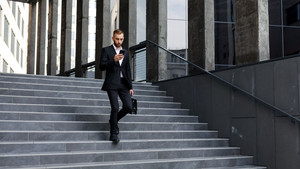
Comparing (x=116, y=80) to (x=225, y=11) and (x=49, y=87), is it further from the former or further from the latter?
(x=225, y=11)

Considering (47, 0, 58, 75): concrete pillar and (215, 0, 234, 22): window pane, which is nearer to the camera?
(215, 0, 234, 22): window pane

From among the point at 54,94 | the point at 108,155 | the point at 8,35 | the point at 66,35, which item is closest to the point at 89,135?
the point at 108,155

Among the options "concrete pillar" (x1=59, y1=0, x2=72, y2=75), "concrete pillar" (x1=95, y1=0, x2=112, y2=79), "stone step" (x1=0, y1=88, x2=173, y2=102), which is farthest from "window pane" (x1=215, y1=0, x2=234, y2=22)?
"stone step" (x1=0, y1=88, x2=173, y2=102)

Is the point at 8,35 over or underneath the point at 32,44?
over

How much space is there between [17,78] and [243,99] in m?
4.81

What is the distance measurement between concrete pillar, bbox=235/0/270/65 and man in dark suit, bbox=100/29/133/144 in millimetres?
2833

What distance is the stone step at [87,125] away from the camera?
619 cm

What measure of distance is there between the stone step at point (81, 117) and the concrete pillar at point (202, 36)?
176cm

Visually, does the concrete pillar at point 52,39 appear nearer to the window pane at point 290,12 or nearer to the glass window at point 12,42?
the window pane at point 290,12

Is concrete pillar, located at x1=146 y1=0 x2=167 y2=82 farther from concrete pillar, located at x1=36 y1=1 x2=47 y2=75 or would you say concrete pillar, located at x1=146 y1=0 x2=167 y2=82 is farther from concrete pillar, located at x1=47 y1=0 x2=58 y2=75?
concrete pillar, located at x1=36 y1=1 x2=47 y2=75

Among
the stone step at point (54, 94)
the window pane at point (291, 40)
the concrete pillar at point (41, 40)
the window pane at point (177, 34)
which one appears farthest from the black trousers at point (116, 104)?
the concrete pillar at point (41, 40)

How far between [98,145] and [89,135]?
0.36m

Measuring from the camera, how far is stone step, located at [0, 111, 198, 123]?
21.2ft

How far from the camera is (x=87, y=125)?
22.2ft
